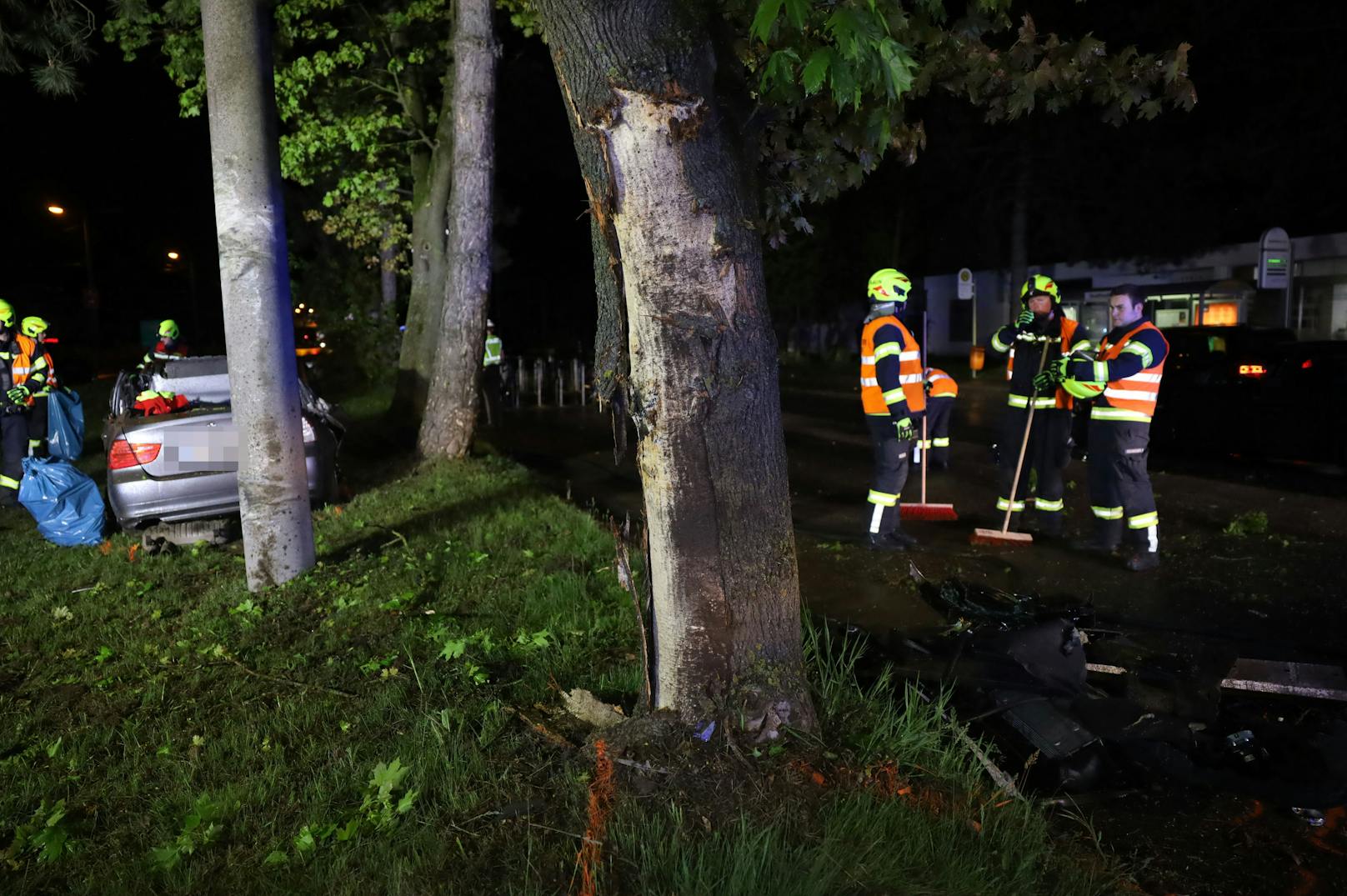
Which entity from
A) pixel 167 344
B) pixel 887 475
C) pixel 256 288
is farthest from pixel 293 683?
pixel 167 344

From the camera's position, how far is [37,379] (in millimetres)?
8938

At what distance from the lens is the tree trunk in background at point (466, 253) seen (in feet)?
33.8

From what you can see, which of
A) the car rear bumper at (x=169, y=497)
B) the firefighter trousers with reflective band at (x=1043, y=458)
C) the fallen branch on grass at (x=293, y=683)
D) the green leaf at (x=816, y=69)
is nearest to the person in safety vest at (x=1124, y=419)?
the firefighter trousers with reflective band at (x=1043, y=458)

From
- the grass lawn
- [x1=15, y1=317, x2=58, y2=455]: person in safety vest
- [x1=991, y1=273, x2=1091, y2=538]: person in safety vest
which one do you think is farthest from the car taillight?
[x1=991, y1=273, x2=1091, y2=538]: person in safety vest

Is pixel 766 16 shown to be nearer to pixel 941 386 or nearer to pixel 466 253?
pixel 941 386

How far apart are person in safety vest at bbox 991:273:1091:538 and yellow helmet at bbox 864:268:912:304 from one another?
0.95 meters

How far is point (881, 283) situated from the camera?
24.3ft

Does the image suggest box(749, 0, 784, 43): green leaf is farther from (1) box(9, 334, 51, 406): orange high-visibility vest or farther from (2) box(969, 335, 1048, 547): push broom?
(1) box(9, 334, 51, 406): orange high-visibility vest

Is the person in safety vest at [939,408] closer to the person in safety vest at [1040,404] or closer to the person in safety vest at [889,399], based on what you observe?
the person in safety vest at [1040,404]

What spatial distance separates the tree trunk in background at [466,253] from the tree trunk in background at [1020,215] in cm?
2060

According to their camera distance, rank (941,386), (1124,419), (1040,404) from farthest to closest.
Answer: (941,386) < (1040,404) < (1124,419)

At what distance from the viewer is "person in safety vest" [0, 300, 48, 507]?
8938 millimetres

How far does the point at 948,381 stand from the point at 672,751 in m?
7.43

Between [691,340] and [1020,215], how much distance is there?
27.7 metres
